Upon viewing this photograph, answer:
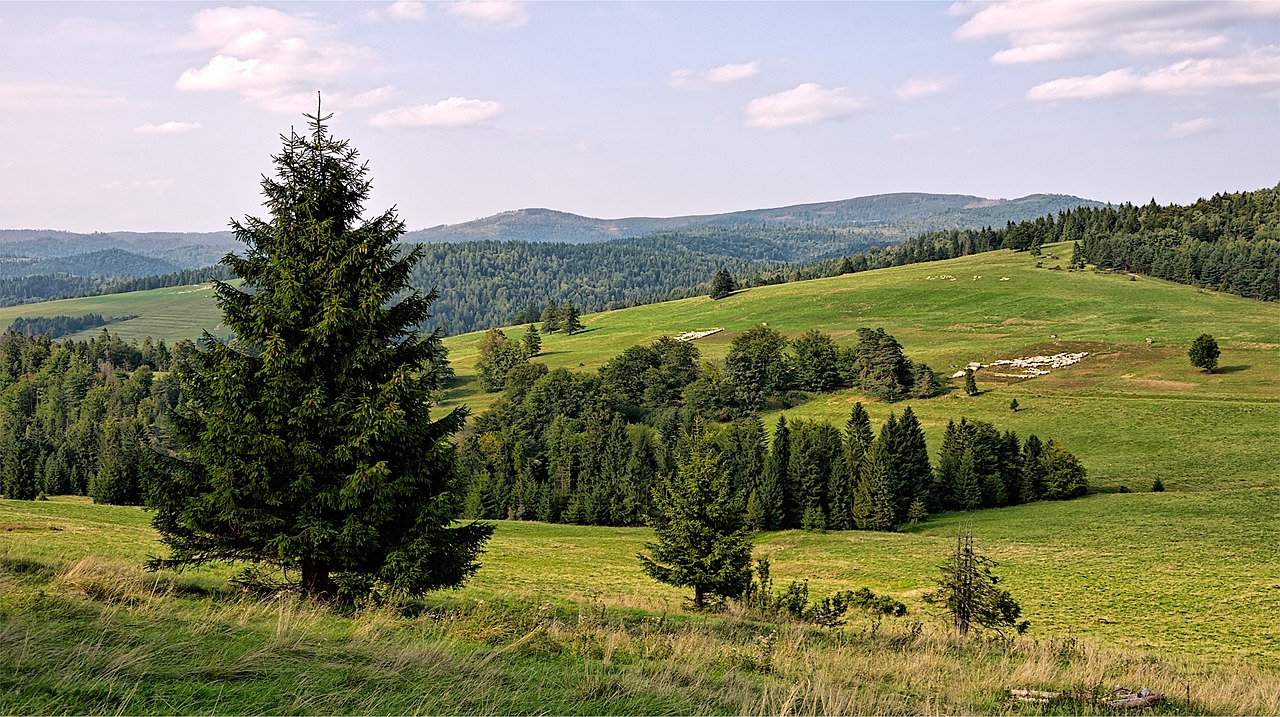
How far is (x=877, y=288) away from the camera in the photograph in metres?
161

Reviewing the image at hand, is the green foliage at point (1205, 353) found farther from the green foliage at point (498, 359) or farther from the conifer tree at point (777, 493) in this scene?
the green foliage at point (498, 359)

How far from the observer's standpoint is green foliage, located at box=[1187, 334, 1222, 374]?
86.1 m

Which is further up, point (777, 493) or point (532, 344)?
point (532, 344)

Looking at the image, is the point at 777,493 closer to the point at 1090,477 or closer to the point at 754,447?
the point at 754,447

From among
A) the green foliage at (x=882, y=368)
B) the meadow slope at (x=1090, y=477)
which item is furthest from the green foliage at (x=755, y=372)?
the green foliage at (x=882, y=368)

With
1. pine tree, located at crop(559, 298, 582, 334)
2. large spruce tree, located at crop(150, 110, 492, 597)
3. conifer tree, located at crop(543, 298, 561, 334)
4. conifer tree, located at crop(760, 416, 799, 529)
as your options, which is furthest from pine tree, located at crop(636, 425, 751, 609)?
conifer tree, located at crop(543, 298, 561, 334)

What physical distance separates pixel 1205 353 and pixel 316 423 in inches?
3957

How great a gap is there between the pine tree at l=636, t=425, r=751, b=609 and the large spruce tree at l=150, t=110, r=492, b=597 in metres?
13.4

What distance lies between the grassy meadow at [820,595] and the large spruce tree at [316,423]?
1195 millimetres

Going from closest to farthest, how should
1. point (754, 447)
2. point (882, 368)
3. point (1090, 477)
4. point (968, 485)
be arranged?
1. point (968, 485)
2. point (1090, 477)
3. point (754, 447)
4. point (882, 368)

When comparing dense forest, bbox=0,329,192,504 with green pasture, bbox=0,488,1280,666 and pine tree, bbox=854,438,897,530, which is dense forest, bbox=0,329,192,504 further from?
pine tree, bbox=854,438,897,530

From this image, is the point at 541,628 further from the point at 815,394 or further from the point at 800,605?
the point at 815,394

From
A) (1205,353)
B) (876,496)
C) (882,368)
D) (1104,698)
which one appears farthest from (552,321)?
(1104,698)

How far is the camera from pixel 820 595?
3569cm
